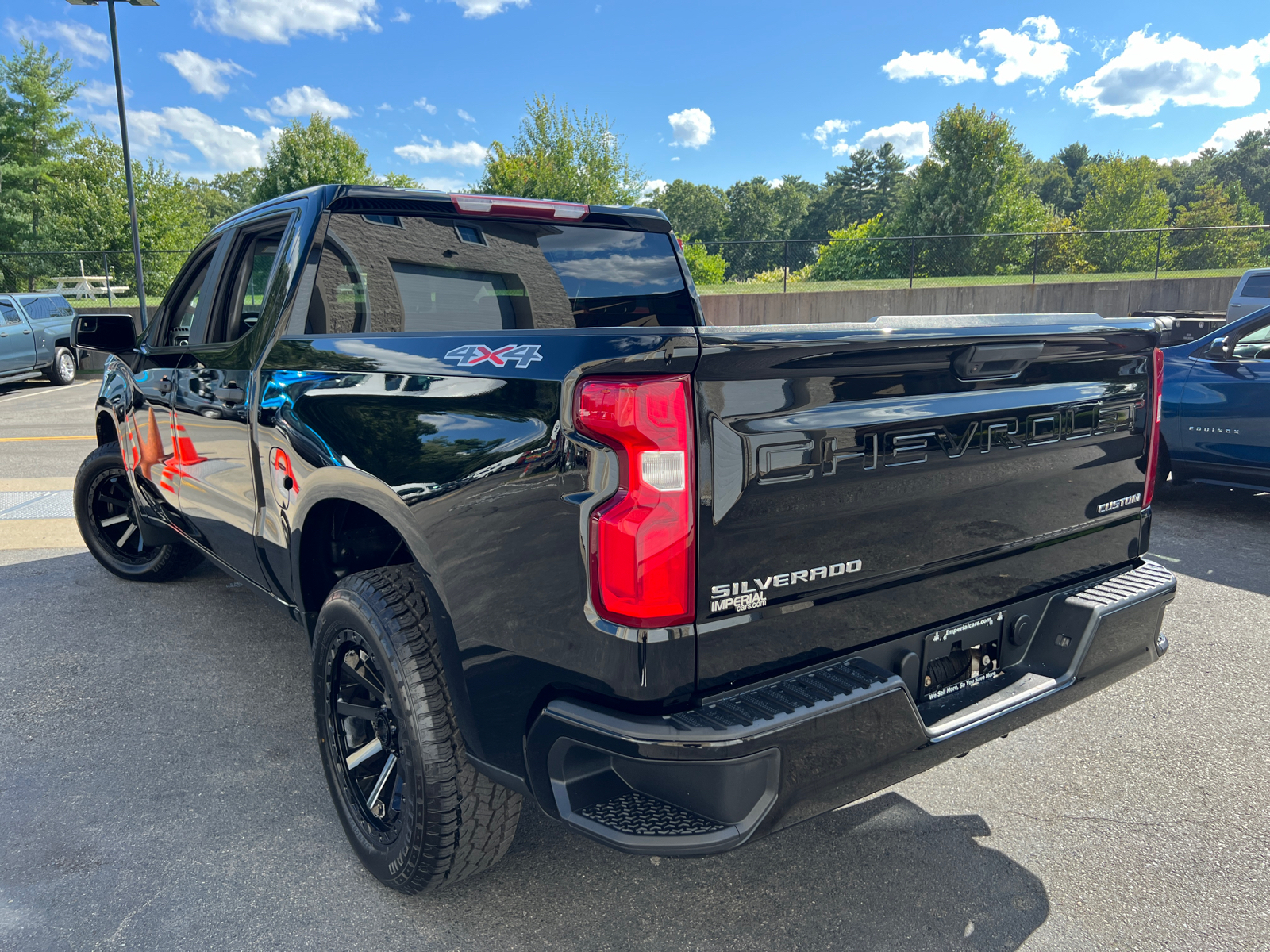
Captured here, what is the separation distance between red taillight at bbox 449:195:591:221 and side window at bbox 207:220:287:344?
2.41 feet

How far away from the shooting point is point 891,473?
78.1 inches

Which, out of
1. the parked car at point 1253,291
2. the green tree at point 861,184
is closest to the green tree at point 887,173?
the green tree at point 861,184

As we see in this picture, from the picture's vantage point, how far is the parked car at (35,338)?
15.9 metres

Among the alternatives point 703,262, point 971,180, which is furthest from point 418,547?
point 971,180

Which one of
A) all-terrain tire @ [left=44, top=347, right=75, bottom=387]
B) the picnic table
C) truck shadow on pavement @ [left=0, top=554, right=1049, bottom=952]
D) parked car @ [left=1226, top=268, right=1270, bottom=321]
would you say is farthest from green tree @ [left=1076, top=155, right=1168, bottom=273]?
truck shadow on pavement @ [left=0, top=554, right=1049, bottom=952]

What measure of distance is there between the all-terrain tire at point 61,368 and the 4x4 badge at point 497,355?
18770mm

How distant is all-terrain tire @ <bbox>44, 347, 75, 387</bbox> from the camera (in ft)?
56.8

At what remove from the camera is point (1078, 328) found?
2340 millimetres

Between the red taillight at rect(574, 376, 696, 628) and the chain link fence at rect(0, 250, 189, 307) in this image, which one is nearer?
the red taillight at rect(574, 376, 696, 628)

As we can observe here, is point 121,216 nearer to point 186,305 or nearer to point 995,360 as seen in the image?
point 186,305

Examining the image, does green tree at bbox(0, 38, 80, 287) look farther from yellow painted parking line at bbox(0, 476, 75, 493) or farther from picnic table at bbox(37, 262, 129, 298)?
yellow painted parking line at bbox(0, 476, 75, 493)

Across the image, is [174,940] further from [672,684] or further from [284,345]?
[284,345]

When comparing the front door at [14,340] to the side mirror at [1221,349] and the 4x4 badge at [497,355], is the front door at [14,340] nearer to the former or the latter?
the 4x4 badge at [497,355]

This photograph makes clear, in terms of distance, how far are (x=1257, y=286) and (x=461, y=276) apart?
14402mm
